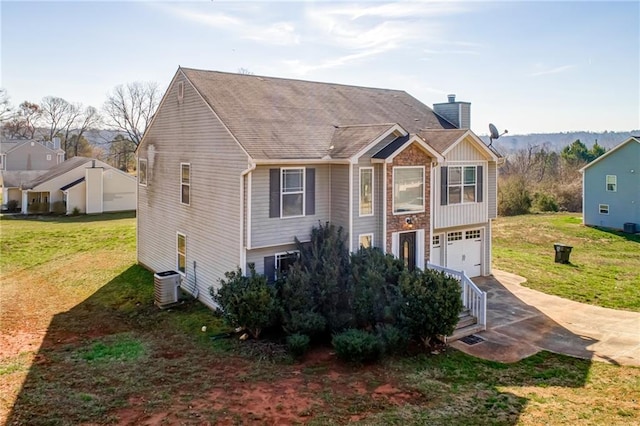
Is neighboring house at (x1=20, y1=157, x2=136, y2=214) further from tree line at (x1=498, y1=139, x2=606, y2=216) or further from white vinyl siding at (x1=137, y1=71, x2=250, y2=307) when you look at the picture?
tree line at (x1=498, y1=139, x2=606, y2=216)

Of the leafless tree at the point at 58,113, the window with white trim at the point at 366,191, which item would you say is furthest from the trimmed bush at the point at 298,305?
the leafless tree at the point at 58,113

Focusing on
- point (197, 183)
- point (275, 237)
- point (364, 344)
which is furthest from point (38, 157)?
point (364, 344)

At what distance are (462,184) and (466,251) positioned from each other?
9.74 feet

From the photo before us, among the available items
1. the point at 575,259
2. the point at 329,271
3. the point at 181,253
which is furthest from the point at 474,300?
the point at 575,259

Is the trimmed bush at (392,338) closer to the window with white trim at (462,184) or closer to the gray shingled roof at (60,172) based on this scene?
the window with white trim at (462,184)

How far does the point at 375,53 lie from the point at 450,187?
251 inches

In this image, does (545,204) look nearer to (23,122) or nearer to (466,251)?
(466,251)

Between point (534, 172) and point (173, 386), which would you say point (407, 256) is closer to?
point (173, 386)

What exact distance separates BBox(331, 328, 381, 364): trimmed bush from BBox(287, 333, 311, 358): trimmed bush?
751 mm

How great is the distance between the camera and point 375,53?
19.3m

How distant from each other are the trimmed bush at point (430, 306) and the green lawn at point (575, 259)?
7.29 metres

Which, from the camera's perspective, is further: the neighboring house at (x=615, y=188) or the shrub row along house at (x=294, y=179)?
the neighboring house at (x=615, y=188)

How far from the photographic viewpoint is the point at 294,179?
14586 millimetres

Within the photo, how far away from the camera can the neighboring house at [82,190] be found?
41125 millimetres
